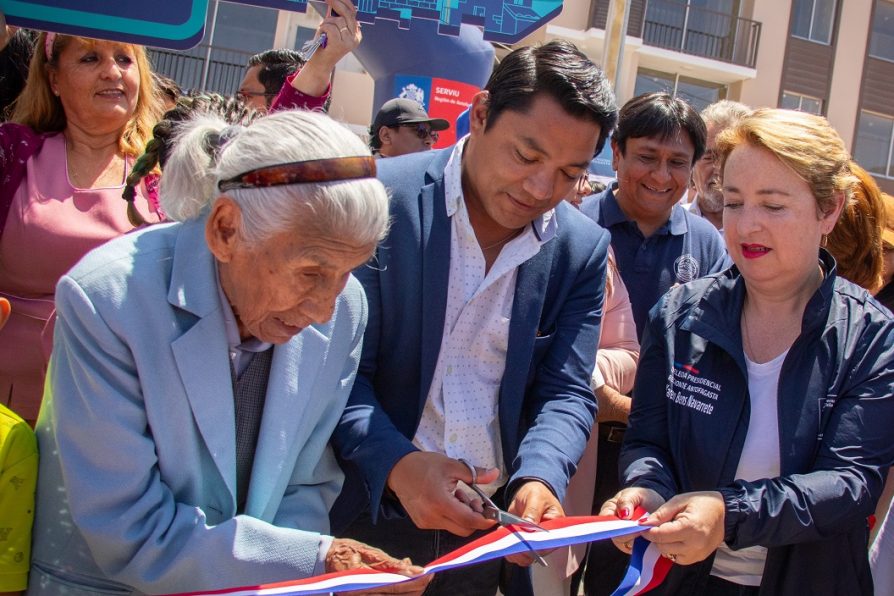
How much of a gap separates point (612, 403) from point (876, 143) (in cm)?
2292

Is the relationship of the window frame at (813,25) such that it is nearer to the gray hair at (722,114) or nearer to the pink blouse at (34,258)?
the gray hair at (722,114)

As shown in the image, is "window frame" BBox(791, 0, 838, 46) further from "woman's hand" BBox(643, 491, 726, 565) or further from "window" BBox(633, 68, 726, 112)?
"woman's hand" BBox(643, 491, 726, 565)

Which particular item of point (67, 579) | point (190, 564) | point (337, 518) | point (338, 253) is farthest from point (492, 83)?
point (67, 579)

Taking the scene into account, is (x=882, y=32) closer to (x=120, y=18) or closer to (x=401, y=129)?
(x=401, y=129)

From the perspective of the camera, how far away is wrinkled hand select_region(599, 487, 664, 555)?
224cm

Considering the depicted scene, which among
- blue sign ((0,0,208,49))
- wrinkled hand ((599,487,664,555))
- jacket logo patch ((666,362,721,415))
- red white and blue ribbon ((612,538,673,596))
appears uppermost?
blue sign ((0,0,208,49))

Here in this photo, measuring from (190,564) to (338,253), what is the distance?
2.48ft

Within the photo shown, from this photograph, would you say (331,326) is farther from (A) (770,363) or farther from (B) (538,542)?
(A) (770,363)

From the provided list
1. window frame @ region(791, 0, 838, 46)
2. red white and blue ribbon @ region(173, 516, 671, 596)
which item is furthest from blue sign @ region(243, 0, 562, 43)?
window frame @ region(791, 0, 838, 46)

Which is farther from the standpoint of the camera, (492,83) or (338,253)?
→ (492,83)

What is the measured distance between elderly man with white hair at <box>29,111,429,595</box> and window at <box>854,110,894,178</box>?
77.6ft

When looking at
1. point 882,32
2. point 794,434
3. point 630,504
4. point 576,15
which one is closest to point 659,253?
point 794,434

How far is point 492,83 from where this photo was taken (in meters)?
2.63

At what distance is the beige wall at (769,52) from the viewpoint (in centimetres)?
2219
